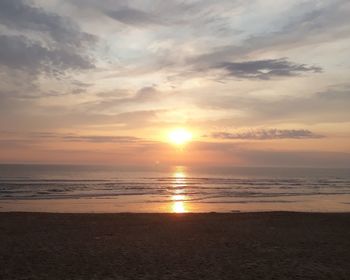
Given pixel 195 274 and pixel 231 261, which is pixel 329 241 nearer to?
pixel 231 261

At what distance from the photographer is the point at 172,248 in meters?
14.2

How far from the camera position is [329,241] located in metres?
16.1

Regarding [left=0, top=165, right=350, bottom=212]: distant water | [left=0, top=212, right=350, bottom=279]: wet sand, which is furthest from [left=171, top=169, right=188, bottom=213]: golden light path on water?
[left=0, top=212, right=350, bottom=279]: wet sand

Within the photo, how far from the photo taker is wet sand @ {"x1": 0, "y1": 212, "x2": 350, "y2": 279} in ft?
36.1

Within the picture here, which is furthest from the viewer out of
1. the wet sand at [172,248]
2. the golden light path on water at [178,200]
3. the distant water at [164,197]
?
the distant water at [164,197]

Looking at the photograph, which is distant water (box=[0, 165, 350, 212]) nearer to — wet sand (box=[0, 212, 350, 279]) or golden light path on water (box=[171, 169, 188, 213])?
golden light path on water (box=[171, 169, 188, 213])

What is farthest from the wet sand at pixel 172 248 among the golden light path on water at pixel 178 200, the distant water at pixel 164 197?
the distant water at pixel 164 197

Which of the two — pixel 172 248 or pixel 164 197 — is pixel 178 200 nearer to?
pixel 164 197

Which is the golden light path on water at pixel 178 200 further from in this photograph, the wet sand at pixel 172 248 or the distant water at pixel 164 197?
the wet sand at pixel 172 248

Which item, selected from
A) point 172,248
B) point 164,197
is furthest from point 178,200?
point 172,248

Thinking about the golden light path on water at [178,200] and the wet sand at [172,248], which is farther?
the golden light path on water at [178,200]

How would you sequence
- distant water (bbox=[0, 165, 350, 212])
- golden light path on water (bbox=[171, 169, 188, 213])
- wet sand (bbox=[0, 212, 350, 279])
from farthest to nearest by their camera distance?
distant water (bbox=[0, 165, 350, 212])
golden light path on water (bbox=[171, 169, 188, 213])
wet sand (bbox=[0, 212, 350, 279])

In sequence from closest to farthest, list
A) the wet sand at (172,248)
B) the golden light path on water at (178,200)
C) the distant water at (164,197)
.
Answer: the wet sand at (172,248) < the golden light path on water at (178,200) < the distant water at (164,197)

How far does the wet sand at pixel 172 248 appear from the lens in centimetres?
1100
